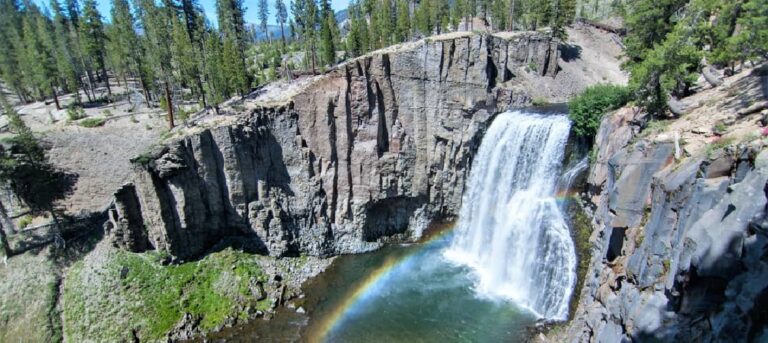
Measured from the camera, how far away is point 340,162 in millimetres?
36469

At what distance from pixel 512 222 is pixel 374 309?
1195 centimetres

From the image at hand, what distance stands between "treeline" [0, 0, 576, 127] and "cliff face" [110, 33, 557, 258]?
316 inches

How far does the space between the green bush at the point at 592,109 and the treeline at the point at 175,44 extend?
2834 cm

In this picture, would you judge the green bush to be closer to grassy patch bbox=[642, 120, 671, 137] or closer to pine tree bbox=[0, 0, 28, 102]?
grassy patch bbox=[642, 120, 671, 137]

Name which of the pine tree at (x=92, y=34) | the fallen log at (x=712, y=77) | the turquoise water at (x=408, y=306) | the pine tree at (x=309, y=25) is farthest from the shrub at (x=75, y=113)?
the fallen log at (x=712, y=77)

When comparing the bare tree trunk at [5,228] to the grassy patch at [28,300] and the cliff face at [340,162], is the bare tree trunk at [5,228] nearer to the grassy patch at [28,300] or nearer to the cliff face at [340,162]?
the grassy patch at [28,300]

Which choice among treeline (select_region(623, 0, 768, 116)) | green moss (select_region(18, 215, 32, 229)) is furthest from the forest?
green moss (select_region(18, 215, 32, 229))

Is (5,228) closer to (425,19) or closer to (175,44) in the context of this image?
(175,44)

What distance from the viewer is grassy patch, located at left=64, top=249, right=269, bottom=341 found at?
29125 millimetres

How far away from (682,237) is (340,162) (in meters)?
26.6

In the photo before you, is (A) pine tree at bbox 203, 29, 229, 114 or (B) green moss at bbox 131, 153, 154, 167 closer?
(B) green moss at bbox 131, 153, 154, 167

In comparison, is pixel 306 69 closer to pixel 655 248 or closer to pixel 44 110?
pixel 44 110

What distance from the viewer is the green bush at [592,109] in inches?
1111

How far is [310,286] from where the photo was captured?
109 feet
